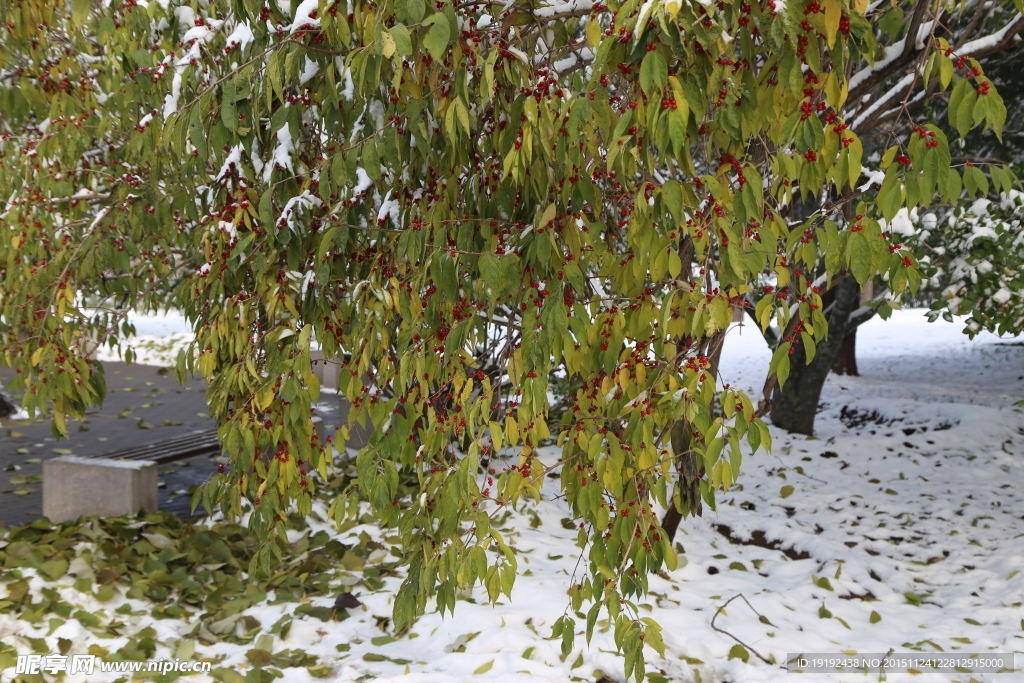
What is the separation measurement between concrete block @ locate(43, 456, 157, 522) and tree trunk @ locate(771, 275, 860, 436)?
19.0 ft

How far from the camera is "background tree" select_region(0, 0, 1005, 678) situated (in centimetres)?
174

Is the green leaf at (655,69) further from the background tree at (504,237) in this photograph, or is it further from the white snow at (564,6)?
the white snow at (564,6)

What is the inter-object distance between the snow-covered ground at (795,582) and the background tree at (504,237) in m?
0.76

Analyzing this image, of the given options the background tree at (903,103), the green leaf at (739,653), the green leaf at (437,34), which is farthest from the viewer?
the green leaf at (739,653)

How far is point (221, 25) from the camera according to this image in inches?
123

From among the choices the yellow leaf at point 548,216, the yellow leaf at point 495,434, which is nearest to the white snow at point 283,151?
the yellow leaf at point 548,216

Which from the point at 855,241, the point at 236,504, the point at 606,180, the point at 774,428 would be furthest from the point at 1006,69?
the point at 236,504

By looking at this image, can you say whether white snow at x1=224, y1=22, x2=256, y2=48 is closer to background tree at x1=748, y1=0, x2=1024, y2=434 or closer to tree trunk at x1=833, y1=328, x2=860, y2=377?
background tree at x1=748, y1=0, x2=1024, y2=434

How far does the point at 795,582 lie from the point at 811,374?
10.8 feet

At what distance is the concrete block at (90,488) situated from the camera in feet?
16.4

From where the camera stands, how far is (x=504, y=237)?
251 cm

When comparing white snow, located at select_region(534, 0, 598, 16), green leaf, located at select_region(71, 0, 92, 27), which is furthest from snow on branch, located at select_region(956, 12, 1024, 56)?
green leaf, located at select_region(71, 0, 92, 27)

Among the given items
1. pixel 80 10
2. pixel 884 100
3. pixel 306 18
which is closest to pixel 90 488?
pixel 80 10

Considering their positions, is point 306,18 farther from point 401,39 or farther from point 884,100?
point 884,100
